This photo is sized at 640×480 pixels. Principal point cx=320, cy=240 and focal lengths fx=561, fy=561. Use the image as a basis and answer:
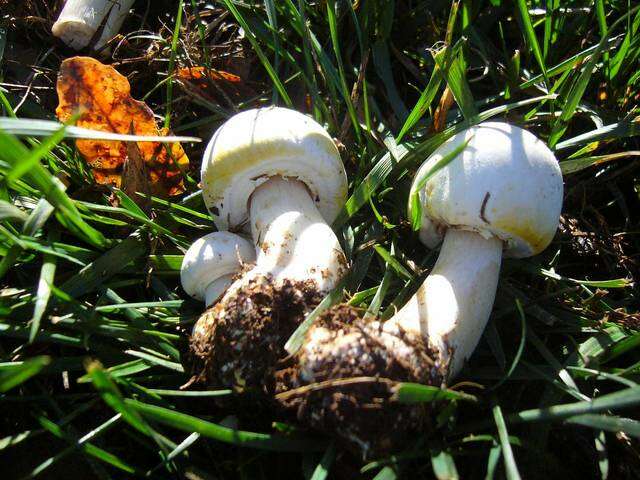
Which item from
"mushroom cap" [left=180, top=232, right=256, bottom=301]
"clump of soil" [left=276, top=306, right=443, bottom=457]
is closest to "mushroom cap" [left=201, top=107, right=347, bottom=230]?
"mushroom cap" [left=180, top=232, right=256, bottom=301]

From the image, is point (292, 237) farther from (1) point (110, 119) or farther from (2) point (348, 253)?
(1) point (110, 119)

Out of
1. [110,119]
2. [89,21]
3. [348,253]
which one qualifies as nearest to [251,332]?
[348,253]

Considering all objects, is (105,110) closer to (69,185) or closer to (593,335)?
(69,185)

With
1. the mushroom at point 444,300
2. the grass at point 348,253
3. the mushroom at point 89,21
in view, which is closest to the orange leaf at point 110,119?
the grass at point 348,253

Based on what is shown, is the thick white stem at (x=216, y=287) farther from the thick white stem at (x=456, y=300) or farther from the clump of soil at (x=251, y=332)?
the thick white stem at (x=456, y=300)

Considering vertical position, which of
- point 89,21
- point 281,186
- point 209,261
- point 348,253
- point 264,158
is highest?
point 89,21
